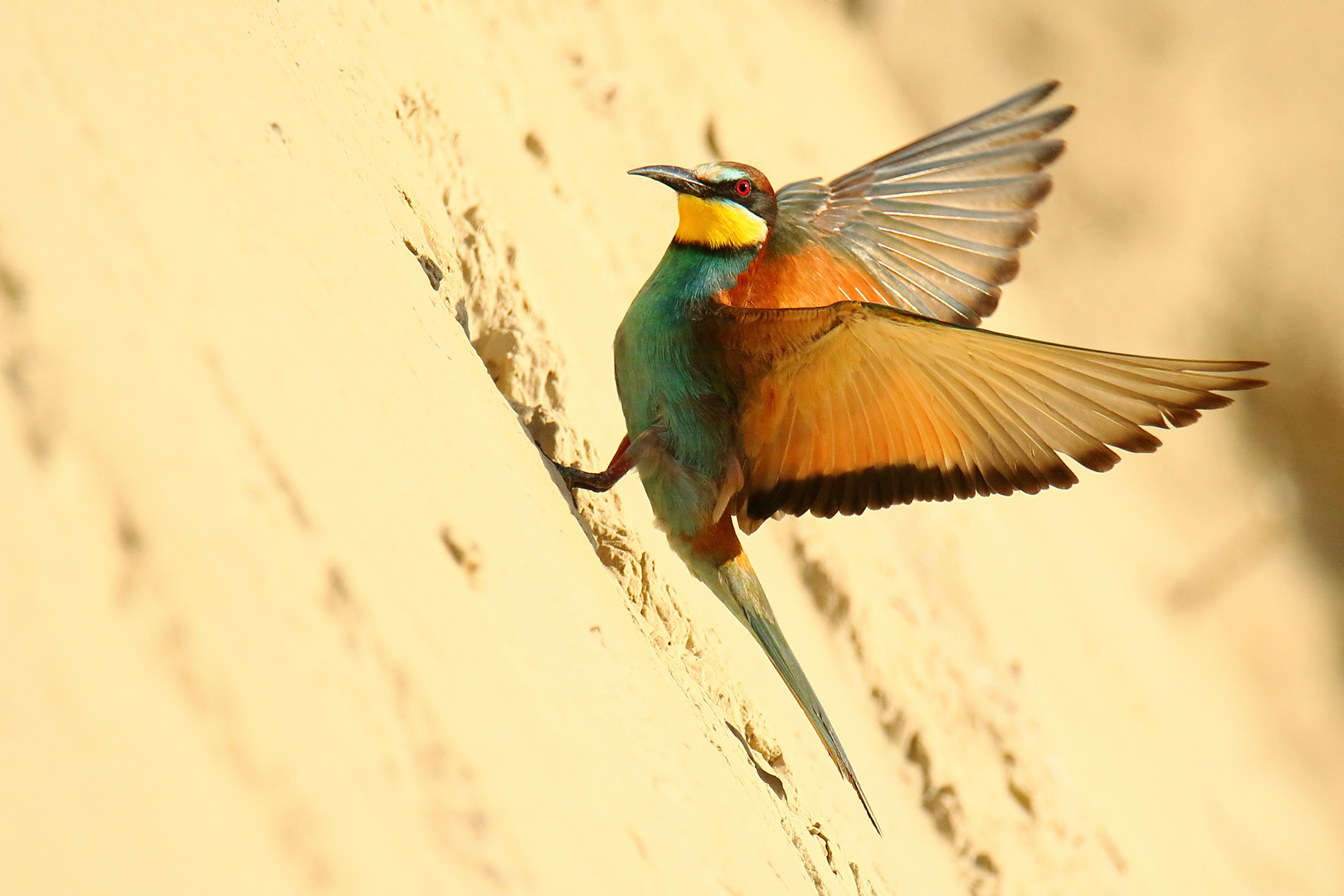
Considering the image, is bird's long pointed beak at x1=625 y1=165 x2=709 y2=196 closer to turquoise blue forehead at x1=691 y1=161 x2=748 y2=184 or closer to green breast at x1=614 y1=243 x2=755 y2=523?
turquoise blue forehead at x1=691 y1=161 x2=748 y2=184

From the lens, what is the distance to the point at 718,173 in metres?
2.36

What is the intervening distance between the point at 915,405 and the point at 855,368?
14cm

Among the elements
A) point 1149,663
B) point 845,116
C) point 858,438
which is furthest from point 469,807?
point 845,116

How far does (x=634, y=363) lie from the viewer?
7.16 feet

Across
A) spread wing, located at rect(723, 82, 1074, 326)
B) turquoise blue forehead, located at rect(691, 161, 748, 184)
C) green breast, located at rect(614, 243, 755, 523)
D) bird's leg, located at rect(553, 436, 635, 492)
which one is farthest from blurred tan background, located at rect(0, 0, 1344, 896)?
spread wing, located at rect(723, 82, 1074, 326)

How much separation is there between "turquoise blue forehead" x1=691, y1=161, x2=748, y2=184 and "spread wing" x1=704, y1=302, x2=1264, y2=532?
43cm

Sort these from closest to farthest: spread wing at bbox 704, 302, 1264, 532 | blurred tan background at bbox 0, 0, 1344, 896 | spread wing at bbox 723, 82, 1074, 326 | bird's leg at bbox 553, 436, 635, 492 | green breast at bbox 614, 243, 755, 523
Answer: blurred tan background at bbox 0, 0, 1344, 896 → spread wing at bbox 704, 302, 1264, 532 → bird's leg at bbox 553, 436, 635, 492 → green breast at bbox 614, 243, 755, 523 → spread wing at bbox 723, 82, 1074, 326

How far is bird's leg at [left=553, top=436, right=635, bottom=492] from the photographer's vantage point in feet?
6.53

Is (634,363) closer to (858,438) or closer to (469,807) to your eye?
(858,438)

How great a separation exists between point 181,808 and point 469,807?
227 millimetres

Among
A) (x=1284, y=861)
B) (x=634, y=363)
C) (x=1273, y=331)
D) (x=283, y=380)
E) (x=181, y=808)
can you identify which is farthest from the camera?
(x=1273, y=331)

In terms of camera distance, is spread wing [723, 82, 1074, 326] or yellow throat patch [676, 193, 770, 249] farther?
spread wing [723, 82, 1074, 326]

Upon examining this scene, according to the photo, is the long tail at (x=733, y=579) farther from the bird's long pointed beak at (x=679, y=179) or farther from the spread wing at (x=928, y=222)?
the bird's long pointed beak at (x=679, y=179)

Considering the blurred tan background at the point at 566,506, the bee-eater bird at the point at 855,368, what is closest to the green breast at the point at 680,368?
the bee-eater bird at the point at 855,368
